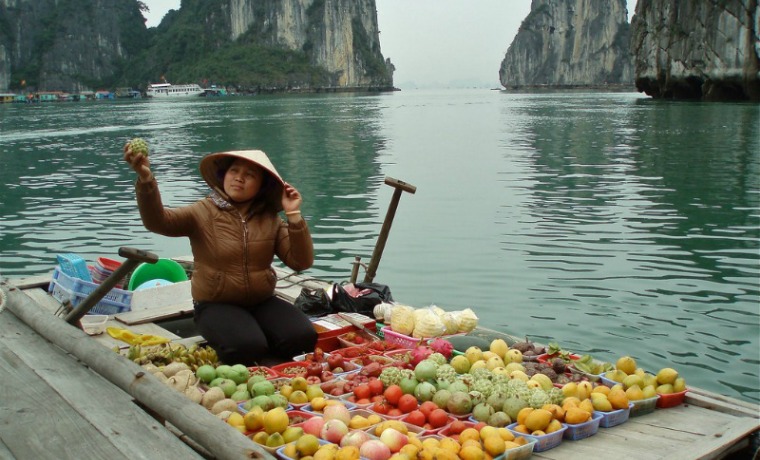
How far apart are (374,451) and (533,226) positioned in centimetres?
1094

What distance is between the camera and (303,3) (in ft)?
554

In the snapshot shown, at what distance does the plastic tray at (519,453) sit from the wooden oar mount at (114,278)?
2778mm

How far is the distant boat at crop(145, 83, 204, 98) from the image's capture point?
461ft

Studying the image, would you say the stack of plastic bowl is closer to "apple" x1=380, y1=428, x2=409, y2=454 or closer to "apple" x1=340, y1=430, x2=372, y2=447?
"apple" x1=340, y1=430, x2=372, y2=447

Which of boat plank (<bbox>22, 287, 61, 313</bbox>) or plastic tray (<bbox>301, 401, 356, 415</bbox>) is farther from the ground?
boat plank (<bbox>22, 287, 61, 313</bbox>)

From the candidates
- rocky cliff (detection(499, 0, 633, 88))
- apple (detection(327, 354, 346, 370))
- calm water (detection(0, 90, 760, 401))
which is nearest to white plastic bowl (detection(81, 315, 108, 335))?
apple (detection(327, 354, 346, 370))

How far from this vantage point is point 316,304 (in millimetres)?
6996

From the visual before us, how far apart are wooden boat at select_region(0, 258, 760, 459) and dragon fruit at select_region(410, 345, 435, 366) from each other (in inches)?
54.1

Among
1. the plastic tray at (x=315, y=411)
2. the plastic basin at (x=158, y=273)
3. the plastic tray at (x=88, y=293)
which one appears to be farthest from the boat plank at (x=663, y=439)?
the plastic basin at (x=158, y=273)

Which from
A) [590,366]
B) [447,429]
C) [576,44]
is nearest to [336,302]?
[590,366]

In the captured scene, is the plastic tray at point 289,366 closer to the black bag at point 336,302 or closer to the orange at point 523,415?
the black bag at point 336,302

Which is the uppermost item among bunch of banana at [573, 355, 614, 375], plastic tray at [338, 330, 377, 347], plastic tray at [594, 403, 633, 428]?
bunch of banana at [573, 355, 614, 375]

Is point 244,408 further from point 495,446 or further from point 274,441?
point 495,446

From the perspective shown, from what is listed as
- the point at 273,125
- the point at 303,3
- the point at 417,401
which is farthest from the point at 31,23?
the point at 417,401
